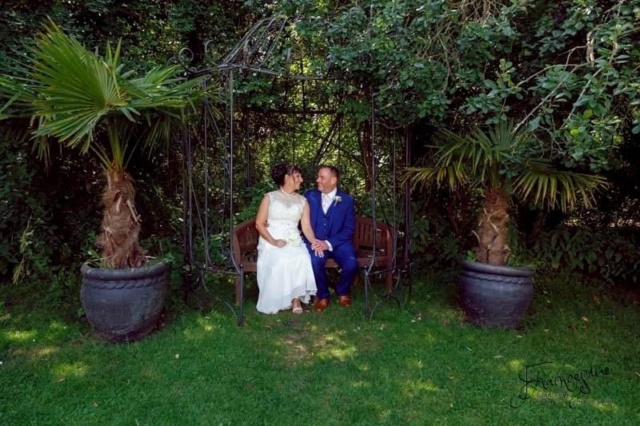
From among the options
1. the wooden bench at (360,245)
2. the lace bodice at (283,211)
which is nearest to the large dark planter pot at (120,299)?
the wooden bench at (360,245)

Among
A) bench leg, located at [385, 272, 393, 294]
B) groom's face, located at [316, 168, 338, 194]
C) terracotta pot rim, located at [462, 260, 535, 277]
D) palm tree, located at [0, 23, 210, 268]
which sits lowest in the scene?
bench leg, located at [385, 272, 393, 294]

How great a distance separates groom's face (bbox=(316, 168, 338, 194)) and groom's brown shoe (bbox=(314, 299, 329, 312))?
1001mm

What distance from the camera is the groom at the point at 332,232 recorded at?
14.0 ft

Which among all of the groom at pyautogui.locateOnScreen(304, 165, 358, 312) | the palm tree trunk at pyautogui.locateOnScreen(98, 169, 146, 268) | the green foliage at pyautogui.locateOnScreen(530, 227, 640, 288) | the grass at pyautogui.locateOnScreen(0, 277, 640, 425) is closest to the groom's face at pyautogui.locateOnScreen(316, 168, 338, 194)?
the groom at pyautogui.locateOnScreen(304, 165, 358, 312)

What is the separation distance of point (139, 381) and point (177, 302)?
1312 millimetres

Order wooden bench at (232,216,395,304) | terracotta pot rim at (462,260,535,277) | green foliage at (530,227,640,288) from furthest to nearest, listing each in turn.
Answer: green foliage at (530,227,640,288) → wooden bench at (232,216,395,304) → terracotta pot rim at (462,260,535,277)

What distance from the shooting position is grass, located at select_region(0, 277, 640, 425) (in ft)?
8.62

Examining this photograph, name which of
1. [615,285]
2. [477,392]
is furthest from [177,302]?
[615,285]

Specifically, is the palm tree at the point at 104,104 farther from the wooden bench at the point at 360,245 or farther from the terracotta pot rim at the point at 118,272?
the wooden bench at the point at 360,245

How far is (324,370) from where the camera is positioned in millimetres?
3113

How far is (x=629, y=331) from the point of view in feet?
13.0

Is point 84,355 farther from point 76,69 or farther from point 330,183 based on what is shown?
point 330,183

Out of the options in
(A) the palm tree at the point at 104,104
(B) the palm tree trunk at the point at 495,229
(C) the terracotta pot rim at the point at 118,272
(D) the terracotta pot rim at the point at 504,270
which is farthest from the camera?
(B) the palm tree trunk at the point at 495,229

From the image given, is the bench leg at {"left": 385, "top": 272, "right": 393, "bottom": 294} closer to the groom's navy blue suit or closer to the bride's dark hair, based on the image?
the groom's navy blue suit
